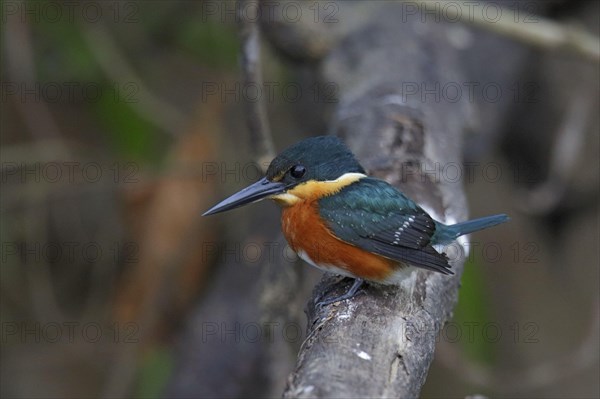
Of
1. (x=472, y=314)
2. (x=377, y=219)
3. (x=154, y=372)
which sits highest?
(x=377, y=219)

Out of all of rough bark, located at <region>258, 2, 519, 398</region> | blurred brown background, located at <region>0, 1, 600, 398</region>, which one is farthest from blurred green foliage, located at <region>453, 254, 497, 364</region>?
rough bark, located at <region>258, 2, 519, 398</region>

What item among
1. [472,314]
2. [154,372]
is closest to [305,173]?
[472,314]

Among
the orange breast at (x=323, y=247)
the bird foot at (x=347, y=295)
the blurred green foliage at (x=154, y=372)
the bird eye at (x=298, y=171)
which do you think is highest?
the bird eye at (x=298, y=171)

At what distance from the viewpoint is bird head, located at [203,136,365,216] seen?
2395 millimetres

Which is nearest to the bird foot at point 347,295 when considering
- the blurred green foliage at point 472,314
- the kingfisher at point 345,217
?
the kingfisher at point 345,217

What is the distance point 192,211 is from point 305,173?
1.71 meters

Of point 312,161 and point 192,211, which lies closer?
point 312,161

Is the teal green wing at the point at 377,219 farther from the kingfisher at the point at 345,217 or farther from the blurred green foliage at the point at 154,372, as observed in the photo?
the blurred green foliage at the point at 154,372

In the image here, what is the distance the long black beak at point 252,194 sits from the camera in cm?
237

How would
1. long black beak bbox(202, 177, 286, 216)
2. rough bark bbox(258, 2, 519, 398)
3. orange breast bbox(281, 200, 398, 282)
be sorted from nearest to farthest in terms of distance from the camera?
1. rough bark bbox(258, 2, 519, 398)
2. orange breast bbox(281, 200, 398, 282)
3. long black beak bbox(202, 177, 286, 216)

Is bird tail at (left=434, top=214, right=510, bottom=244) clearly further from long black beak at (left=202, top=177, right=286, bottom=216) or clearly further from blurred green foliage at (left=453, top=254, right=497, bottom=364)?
blurred green foliage at (left=453, top=254, right=497, bottom=364)

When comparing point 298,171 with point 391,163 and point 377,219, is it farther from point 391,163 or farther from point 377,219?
point 391,163

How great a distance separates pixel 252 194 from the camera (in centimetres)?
237

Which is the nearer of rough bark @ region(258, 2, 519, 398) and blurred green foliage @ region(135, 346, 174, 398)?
rough bark @ region(258, 2, 519, 398)
